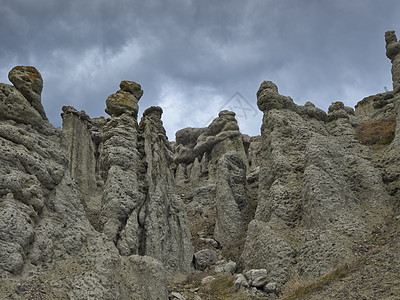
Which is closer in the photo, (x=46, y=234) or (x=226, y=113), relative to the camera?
(x=46, y=234)

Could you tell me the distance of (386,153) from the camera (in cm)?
2389

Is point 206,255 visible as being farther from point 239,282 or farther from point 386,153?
point 386,153

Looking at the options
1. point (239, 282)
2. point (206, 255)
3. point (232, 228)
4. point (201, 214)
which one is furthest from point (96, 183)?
point (239, 282)

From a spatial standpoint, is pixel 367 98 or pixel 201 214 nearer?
pixel 201 214

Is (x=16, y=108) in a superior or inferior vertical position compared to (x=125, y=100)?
inferior

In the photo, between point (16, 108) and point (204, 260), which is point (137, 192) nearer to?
point (204, 260)

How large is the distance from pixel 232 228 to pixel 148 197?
34.9 feet

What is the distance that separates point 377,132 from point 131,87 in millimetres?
18573

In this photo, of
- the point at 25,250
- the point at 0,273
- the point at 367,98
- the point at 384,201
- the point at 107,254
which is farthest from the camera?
the point at 367,98

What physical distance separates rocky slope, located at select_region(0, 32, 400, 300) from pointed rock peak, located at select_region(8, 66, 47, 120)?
56 mm

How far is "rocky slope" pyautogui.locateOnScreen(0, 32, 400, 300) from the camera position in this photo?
38.6 feet

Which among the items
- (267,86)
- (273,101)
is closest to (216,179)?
(267,86)

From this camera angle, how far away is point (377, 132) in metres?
28.5

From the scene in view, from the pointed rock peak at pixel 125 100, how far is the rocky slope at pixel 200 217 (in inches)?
3.5
